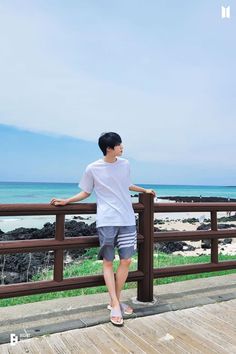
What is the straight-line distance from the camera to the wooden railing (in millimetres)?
2955

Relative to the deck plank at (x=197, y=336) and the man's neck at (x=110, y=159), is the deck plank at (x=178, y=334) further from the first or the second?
the man's neck at (x=110, y=159)

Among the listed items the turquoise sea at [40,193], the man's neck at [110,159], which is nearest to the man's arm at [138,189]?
the man's neck at [110,159]

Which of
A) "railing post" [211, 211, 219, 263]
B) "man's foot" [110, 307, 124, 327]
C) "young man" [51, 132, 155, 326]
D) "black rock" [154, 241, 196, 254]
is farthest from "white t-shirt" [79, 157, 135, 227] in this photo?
"black rock" [154, 241, 196, 254]

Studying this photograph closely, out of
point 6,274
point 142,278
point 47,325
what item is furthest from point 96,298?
point 6,274

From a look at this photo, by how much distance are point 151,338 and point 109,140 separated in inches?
61.6

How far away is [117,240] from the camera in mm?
3068

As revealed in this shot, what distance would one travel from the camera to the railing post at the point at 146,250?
3.44 metres

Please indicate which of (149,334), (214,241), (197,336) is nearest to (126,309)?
(149,334)

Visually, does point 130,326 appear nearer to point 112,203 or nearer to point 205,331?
point 205,331

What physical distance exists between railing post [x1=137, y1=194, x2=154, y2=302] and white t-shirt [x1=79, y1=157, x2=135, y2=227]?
386mm

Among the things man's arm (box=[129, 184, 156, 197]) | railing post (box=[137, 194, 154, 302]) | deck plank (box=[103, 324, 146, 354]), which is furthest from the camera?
railing post (box=[137, 194, 154, 302])

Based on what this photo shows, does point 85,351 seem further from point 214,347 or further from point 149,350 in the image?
point 214,347

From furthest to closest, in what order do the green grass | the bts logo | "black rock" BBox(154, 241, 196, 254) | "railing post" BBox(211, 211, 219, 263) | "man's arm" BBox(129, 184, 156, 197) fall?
1. "black rock" BBox(154, 241, 196, 254)
2. the green grass
3. "railing post" BBox(211, 211, 219, 263)
4. "man's arm" BBox(129, 184, 156, 197)
5. the bts logo

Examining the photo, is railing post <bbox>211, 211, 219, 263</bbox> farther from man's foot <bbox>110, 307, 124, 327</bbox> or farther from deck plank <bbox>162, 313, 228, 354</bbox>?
man's foot <bbox>110, 307, 124, 327</bbox>
